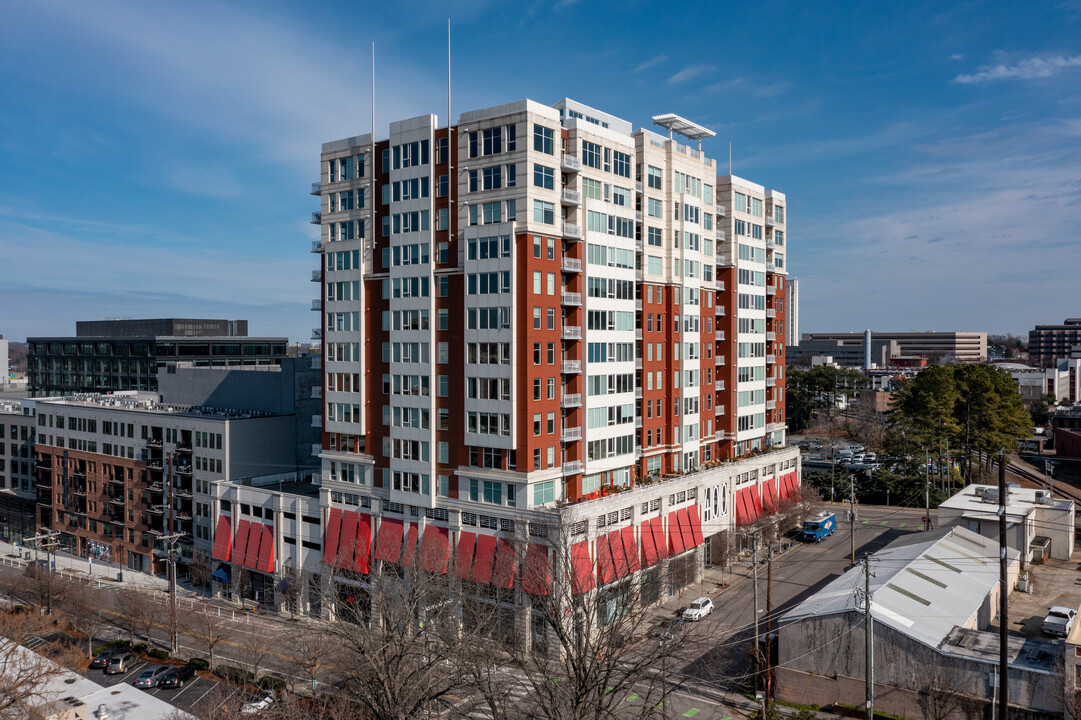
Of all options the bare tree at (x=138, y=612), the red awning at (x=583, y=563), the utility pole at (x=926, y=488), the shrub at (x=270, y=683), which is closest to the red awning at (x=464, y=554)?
the red awning at (x=583, y=563)

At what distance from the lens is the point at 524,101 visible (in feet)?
191

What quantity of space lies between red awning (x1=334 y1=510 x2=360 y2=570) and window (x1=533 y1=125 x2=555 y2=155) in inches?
1442

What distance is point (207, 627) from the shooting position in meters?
60.2

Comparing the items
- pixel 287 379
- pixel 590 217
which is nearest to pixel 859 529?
pixel 590 217

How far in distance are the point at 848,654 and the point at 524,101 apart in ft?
150

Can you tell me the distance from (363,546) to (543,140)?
1519 inches

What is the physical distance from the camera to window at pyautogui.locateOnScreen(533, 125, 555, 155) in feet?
195

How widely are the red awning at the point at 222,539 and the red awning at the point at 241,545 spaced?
1.01 meters

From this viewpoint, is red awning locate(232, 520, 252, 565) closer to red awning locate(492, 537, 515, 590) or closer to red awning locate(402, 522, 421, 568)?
red awning locate(402, 522, 421, 568)

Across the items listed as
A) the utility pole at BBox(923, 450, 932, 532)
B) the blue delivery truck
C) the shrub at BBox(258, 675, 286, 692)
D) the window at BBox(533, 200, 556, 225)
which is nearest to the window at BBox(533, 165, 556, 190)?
the window at BBox(533, 200, 556, 225)

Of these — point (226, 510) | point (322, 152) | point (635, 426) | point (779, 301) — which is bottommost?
point (226, 510)

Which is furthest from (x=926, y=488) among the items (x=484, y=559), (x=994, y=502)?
(x=484, y=559)

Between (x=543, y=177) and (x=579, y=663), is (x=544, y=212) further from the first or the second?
(x=579, y=663)

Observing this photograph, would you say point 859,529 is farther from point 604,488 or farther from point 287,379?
point 287,379
